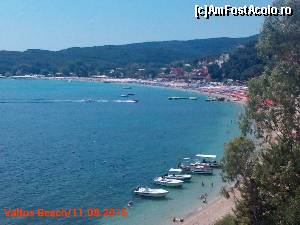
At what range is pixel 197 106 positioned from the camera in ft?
392

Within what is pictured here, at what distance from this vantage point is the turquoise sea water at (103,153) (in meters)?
36.5

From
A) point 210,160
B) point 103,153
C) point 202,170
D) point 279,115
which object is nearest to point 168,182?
point 202,170

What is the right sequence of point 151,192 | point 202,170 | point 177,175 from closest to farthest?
point 151,192 → point 177,175 → point 202,170

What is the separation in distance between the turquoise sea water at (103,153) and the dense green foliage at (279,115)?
60.6ft

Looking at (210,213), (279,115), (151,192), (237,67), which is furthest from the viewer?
(237,67)

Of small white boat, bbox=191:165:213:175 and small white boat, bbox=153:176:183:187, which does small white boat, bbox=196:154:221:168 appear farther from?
small white boat, bbox=153:176:183:187

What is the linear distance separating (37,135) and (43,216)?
4158 centimetres

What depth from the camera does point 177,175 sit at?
4441 cm

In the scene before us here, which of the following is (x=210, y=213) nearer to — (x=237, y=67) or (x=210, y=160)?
(x=210, y=160)

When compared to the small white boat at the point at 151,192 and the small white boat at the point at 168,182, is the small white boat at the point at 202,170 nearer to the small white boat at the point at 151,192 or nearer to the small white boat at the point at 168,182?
the small white boat at the point at 168,182

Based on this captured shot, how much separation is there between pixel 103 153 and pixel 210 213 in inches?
1014

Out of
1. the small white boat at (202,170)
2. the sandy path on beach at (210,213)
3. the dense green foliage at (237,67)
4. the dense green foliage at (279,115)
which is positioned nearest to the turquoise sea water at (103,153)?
the small white boat at (202,170)

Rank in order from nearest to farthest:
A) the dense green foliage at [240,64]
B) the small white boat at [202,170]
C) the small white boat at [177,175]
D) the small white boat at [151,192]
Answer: the small white boat at [151,192] → the small white boat at [177,175] → the small white boat at [202,170] → the dense green foliage at [240,64]

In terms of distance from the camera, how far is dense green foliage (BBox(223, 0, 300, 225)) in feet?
45.0
